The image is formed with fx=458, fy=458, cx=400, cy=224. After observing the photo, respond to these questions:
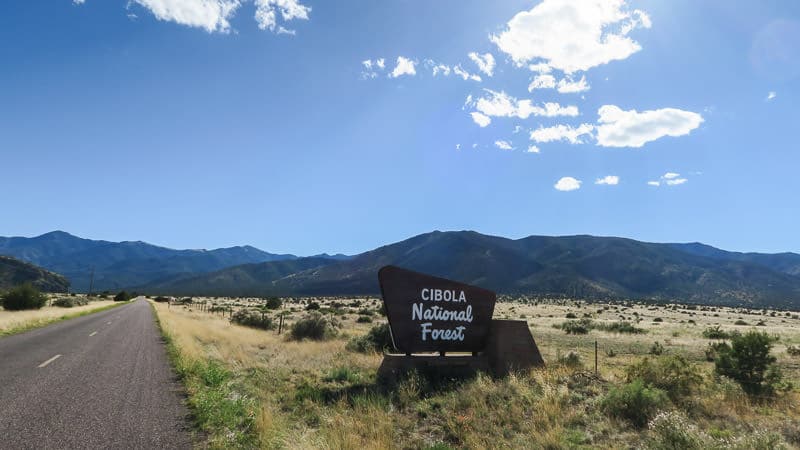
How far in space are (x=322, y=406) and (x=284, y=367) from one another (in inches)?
256

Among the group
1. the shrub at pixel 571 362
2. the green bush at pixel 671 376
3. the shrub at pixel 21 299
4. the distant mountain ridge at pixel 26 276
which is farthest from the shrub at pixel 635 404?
the distant mountain ridge at pixel 26 276

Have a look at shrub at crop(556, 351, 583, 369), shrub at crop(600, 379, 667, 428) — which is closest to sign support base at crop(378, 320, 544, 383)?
shrub at crop(556, 351, 583, 369)

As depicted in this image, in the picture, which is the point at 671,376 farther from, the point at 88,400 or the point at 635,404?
the point at 88,400

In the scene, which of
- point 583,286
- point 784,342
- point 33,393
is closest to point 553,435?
point 33,393

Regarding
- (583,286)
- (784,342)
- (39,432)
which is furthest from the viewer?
(583,286)

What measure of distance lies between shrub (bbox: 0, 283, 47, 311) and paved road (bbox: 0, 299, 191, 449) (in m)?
39.8

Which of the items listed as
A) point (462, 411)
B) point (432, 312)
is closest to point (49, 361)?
point (432, 312)

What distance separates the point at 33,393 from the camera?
33.6ft

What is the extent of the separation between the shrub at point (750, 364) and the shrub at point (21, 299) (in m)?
60.6

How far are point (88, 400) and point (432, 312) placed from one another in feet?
31.5

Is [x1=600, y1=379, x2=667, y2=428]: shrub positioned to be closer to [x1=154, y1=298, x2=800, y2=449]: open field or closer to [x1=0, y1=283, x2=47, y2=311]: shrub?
[x1=154, y1=298, x2=800, y2=449]: open field

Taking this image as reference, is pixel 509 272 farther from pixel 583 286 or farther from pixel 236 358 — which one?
pixel 236 358

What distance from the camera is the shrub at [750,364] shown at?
14.1 metres

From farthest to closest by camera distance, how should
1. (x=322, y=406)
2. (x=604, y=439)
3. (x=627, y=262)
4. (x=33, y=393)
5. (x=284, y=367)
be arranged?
1. (x=627, y=262)
2. (x=284, y=367)
3. (x=322, y=406)
4. (x=33, y=393)
5. (x=604, y=439)
